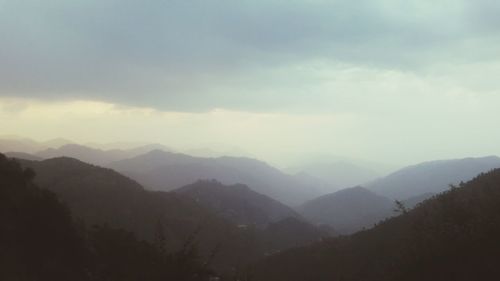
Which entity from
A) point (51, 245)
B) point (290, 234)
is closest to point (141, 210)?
point (290, 234)

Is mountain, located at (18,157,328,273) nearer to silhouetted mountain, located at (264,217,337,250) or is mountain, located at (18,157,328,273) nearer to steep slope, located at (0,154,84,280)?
silhouetted mountain, located at (264,217,337,250)

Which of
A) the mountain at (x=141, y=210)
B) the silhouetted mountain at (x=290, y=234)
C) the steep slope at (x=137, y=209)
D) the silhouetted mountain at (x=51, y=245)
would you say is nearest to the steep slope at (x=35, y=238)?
the silhouetted mountain at (x=51, y=245)

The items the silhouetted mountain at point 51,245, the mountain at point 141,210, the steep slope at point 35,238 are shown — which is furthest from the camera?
the mountain at point 141,210

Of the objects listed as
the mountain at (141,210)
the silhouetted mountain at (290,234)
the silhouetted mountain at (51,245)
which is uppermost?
the silhouetted mountain at (51,245)

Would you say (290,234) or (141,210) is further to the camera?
(290,234)

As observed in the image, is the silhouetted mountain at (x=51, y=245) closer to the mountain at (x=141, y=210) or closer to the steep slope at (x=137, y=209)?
the steep slope at (x=137, y=209)

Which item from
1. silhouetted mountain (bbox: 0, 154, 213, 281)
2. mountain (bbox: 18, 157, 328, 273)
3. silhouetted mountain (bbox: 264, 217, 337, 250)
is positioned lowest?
silhouetted mountain (bbox: 264, 217, 337, 250)

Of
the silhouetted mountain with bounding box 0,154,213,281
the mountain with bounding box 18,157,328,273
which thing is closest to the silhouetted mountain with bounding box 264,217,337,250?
the mountain with bounding box 18,157,328,273

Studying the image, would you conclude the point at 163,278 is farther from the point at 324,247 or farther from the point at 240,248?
the point at 240,248

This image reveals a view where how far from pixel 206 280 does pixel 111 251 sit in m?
13.0

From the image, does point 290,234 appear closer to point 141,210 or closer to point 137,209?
point 141,210

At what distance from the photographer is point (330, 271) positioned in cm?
7588

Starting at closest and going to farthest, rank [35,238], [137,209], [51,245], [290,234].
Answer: [35,238] < [51,245] < [137,209] < [290,234]

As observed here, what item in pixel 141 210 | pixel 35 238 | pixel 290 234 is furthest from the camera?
pixel 290 234
